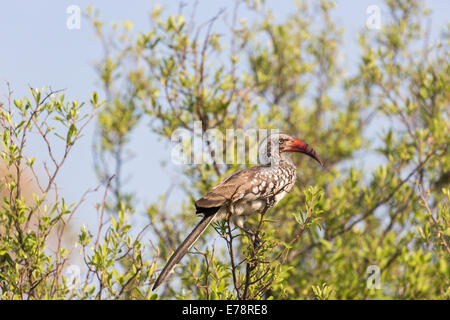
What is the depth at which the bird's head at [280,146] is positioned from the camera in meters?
5.76

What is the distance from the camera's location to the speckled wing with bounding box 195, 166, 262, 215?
4559 millimetres

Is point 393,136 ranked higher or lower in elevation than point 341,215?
higher

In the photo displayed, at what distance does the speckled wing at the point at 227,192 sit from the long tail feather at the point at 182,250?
0.10 m

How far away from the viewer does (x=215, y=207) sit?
465 cm

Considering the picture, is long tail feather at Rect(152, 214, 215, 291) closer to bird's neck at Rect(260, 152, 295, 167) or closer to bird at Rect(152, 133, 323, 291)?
bird at Rect(152, 133, 323, 291)

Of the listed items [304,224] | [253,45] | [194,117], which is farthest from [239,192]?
[253,45]

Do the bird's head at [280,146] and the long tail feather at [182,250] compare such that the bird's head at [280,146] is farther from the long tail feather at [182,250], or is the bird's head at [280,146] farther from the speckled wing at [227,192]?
the long tail feather at [182,250]

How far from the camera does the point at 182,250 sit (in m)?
4.39

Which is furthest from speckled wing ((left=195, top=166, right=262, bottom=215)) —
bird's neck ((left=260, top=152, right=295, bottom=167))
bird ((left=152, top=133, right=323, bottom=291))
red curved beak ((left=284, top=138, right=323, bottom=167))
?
red curved beak ((left=284, top=138, right=323, bottom=167))

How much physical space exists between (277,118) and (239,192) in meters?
3.38

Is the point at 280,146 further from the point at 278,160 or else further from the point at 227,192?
the point at 227,192

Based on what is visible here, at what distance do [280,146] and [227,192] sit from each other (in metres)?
1.20

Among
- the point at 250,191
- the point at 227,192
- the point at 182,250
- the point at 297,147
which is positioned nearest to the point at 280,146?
the point at 297,147
